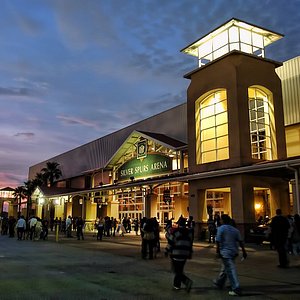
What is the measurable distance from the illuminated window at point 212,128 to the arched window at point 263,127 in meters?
1.77

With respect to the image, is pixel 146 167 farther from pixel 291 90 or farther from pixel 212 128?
pixel 291 90

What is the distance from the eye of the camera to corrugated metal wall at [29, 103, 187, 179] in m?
35.9

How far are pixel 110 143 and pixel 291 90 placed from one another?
995 inches

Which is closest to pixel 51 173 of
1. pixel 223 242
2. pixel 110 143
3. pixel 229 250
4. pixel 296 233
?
pixel 110 143

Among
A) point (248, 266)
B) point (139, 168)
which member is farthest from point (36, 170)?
point (248, 266)

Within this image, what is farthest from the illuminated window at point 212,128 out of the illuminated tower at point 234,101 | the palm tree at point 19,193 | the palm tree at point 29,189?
the palm tree at point 19,193

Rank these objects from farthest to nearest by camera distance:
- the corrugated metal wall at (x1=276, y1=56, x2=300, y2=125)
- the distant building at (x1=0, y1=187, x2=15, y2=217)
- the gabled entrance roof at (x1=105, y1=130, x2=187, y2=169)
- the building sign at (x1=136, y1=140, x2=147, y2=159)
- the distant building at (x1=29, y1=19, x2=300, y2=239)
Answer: the distant building at (x1=0, y1=187, x2=15, y2=217), the building sign at (x1=136, y1=140, x2=147, y2=159), the gabled entrance roof at (x1=105, y1=130, x2=187, y2=169), the corrugated metal wall at (x1=276, y1=56, x2=300, y2=125), the distant building at (x1=29, y1=19, x2=300, y2=239)

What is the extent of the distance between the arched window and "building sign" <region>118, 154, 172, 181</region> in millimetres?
8393

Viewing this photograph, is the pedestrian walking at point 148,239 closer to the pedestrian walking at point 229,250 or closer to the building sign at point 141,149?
the pedestrian walking at point 229,250

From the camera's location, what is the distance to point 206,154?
2623 cm

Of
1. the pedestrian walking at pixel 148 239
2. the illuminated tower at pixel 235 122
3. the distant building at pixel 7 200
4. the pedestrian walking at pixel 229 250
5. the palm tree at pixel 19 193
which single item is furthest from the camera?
the distant building at pixel 7 200

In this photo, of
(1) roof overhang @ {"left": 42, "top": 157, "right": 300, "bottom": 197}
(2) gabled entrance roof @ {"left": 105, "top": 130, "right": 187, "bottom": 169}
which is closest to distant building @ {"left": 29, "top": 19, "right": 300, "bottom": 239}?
(1) roof overhang @ {"left": 42, "top": 157, "right": 300, "bottom": 197}

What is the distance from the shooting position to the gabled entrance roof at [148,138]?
31.4 metres

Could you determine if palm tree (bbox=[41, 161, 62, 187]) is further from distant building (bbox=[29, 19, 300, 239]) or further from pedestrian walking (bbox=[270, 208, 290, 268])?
pedestrian walking (bbox=[270, 208, 290, 268])
